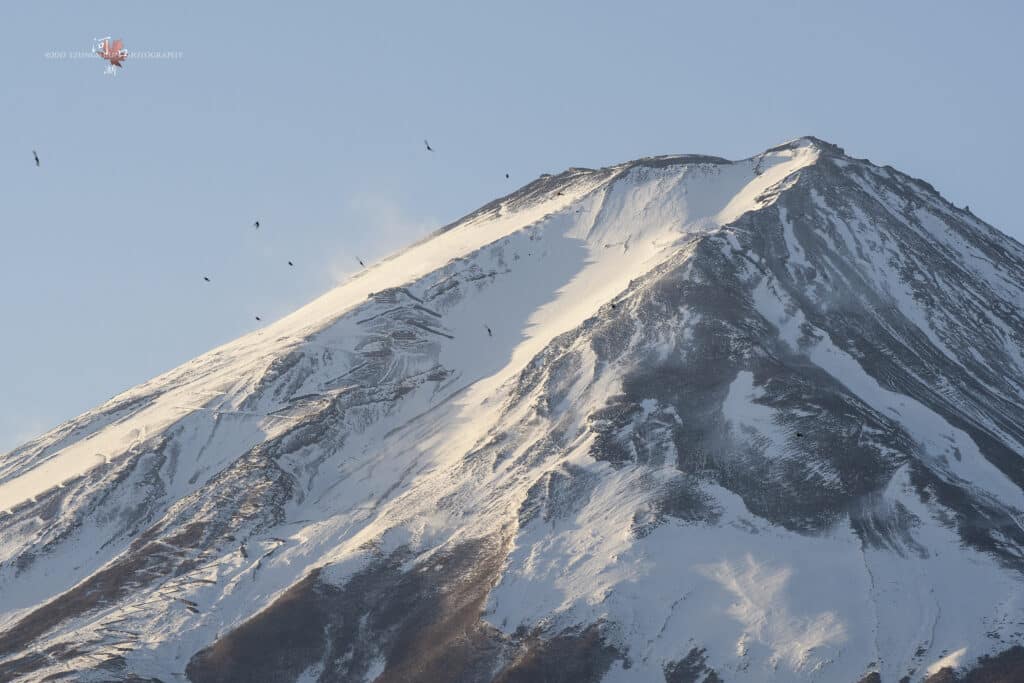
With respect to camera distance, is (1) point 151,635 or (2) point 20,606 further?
(2) point 20,606

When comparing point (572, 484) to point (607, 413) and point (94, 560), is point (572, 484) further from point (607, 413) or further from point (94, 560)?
point (94, 560)

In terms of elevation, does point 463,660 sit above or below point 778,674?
above

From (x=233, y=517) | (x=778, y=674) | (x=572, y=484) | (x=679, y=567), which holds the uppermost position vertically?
(x=233, y=517)

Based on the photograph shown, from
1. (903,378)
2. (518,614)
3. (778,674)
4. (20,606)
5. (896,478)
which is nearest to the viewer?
(778,674)

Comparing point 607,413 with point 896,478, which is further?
point 607,413

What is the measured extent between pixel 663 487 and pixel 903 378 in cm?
3923

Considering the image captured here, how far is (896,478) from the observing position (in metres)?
171

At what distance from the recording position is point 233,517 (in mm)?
191125

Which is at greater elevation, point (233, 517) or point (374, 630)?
point (233, 517)

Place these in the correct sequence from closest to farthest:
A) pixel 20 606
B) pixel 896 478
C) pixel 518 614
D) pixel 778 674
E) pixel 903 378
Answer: pixel 778 674 → pixel 518 614 → pixel 896 478 → pixel 20 606 → pixel 903 378

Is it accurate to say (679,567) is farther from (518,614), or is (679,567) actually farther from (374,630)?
(374,630)

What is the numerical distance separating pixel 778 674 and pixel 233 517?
69.2 metres

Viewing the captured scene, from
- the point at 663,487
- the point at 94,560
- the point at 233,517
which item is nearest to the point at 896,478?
the point at 663,487

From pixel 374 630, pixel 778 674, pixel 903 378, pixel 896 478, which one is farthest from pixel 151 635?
pixel 903 378
